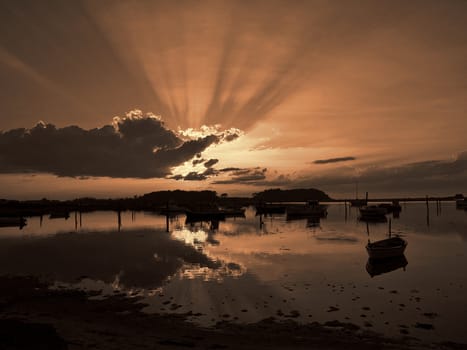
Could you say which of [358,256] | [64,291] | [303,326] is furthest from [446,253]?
[64,291]

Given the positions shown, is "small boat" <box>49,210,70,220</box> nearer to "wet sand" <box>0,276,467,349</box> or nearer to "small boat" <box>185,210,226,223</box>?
"small boat" <box>185,210,226,223</box>

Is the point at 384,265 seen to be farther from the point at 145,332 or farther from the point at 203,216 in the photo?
the point at 203,216

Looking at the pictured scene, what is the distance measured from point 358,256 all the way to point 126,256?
22498mm

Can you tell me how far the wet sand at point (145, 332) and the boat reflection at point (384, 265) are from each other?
43.0ft

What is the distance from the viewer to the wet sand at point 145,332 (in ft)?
40.7

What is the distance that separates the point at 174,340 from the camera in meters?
12.9

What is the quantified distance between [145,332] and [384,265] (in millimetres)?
22238

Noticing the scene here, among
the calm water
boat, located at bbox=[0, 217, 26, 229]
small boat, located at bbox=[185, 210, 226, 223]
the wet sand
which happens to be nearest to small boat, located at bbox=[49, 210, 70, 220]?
boat, located at bbox=[0, 217, 26, 229]

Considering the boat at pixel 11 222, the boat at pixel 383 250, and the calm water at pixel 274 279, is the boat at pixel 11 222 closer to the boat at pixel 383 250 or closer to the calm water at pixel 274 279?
Answer: the calm water at pixel 274 279

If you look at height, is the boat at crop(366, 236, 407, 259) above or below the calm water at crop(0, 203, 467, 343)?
above

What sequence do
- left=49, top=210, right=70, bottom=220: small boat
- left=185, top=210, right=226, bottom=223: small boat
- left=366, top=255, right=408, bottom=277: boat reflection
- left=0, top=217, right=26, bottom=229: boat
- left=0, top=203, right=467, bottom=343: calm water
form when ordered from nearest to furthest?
1. left=0, top=203, right=467, bottom=343: calm water
2. left=366, top=255, right=408, bottom=277: boat reflection
3. left=0, top=217, right=26, bottom=229: boat
4. left=185, top=210, right=226, bottom=223: small boat
5. left=49, top=210, right=70, bottom=220: small boat

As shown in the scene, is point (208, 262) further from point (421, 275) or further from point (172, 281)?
point (421, 275)

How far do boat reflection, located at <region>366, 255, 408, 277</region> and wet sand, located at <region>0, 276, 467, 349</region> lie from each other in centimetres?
1311

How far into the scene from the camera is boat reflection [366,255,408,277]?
26.9 metres
